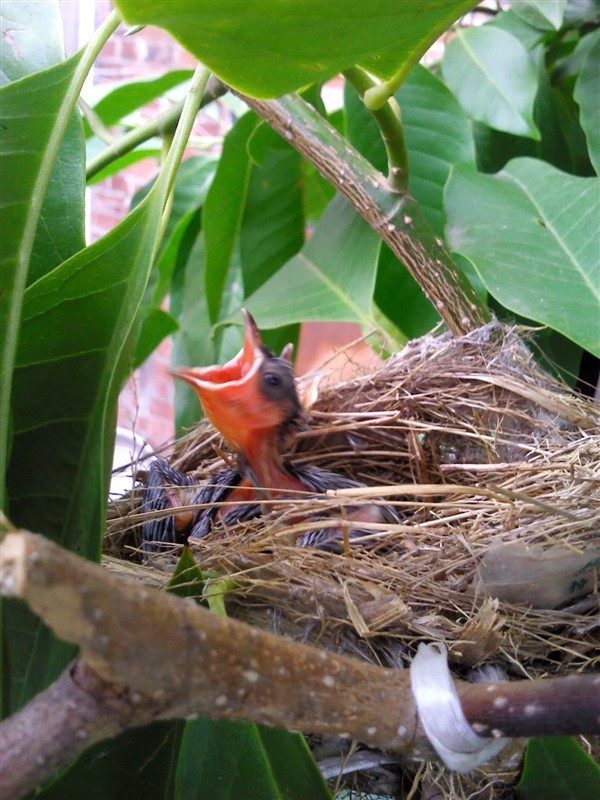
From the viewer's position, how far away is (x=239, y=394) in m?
0.75

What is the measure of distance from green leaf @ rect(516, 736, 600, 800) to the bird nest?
49 mm

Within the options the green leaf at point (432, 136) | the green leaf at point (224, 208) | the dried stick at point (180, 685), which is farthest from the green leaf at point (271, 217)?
the dried stick at point (180, 685)

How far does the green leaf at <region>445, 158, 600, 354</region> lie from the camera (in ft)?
2.33

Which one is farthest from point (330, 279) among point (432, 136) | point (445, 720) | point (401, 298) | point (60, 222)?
point (445, 720)

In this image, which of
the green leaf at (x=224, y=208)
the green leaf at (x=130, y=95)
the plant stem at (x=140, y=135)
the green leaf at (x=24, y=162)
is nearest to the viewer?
the green leaf at (x=24, y=162)

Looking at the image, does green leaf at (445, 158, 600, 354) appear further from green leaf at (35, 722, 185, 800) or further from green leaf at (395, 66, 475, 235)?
green leaf at (35, 722, 185, 800)

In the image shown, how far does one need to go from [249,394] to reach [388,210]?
225 mm

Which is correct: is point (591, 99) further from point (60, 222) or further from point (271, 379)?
point (60, 222)

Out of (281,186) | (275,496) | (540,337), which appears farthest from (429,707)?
(281,186)

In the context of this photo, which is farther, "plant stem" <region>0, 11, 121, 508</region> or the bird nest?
the bird nest

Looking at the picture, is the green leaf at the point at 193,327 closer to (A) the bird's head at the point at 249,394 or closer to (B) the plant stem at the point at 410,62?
(A) the bird's head at the point at 249,394

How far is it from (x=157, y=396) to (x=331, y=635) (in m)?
2.32

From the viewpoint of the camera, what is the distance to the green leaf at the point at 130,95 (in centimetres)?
120

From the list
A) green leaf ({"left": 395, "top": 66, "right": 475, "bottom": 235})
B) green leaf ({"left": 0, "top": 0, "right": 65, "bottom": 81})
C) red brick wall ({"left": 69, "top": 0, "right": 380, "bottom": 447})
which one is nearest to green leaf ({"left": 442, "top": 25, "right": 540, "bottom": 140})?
green leaf ({"left": 395, "top": 66, "right": 475, "bottom": 235})
